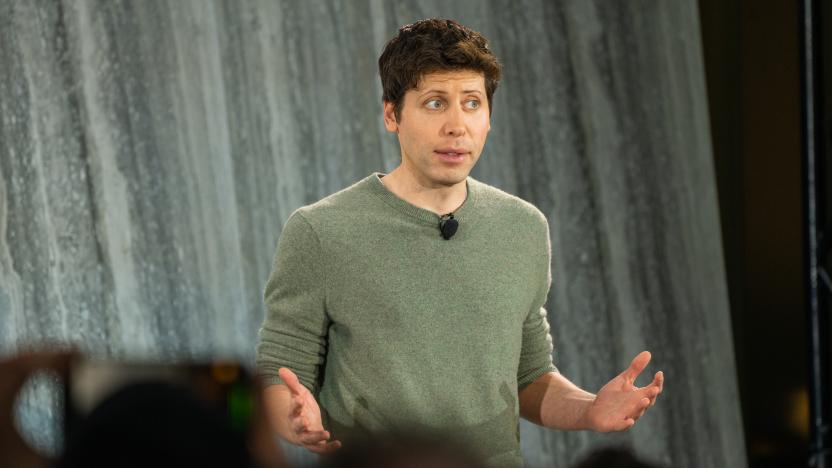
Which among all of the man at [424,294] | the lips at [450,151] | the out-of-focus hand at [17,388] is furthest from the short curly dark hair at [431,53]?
the out-of-focus hand at [17,388]

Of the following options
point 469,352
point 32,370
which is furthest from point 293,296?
point 32,370

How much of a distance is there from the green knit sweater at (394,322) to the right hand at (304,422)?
0.15 meters

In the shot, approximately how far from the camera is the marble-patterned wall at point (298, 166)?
3010 mm

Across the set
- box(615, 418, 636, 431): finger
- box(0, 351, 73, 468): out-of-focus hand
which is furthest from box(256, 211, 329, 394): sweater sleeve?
box(0, 351, 73, 468): out-of-focus hand

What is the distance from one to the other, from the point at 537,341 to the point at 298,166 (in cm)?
137

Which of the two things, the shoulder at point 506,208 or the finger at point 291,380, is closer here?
the finger at point 291,380

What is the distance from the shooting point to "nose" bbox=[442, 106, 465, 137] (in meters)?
1.90

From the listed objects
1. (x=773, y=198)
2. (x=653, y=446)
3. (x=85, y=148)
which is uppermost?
(x=85, y=148)

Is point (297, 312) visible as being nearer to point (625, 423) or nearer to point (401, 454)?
point (625, 423)

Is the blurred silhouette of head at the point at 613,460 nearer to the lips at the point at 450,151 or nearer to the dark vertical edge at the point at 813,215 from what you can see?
the lips at the point at 450,151

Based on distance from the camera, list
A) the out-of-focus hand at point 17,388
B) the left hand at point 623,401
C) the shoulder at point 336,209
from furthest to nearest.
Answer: the shoulder at point 336,209
the left hand at point 623,401
the out-of-focus hand at point 17,388

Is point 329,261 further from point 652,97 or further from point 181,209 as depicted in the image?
point 652,97

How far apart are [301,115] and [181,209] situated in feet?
1.36

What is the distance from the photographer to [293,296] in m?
1.84
